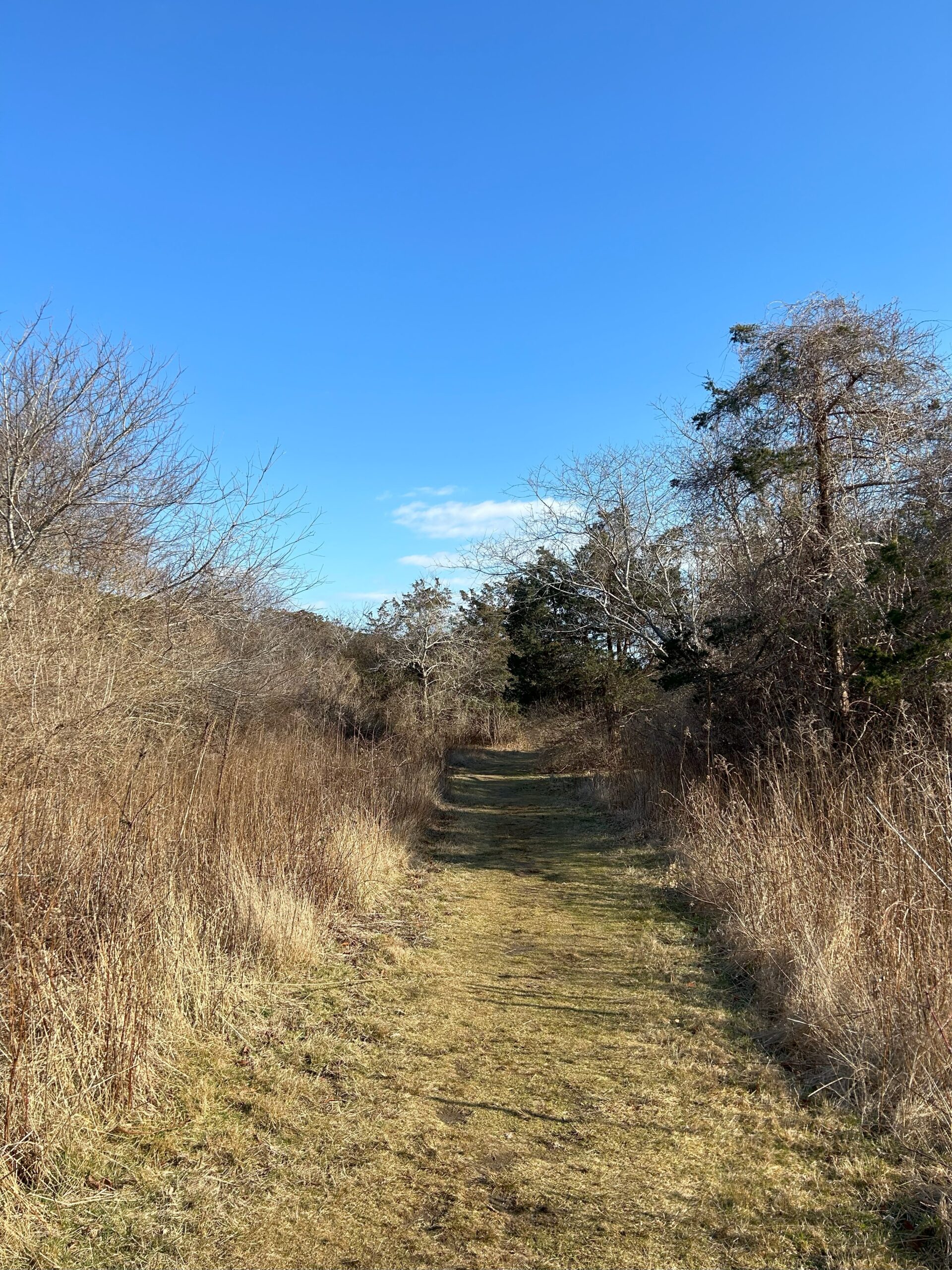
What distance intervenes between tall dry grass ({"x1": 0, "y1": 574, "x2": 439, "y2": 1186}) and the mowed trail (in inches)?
34.8

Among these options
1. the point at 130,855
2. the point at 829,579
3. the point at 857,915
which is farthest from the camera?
the point at 829,579

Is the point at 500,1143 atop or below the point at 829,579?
below

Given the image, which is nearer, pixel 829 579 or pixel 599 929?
pixel 599 929

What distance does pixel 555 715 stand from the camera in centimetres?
2233

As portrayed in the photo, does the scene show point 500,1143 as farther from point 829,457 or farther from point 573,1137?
point 829,457

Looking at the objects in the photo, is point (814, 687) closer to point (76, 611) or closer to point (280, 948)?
point (280, 948)

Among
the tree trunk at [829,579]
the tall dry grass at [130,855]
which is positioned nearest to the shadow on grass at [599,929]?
the tall dry grass at [130,855]

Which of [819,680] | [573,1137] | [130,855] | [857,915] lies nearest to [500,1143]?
[573,1137]

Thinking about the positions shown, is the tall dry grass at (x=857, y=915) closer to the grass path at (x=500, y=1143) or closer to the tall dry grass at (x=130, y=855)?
the grass path at (x=500, y=1143)

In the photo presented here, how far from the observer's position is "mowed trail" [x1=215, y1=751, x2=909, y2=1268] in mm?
2494

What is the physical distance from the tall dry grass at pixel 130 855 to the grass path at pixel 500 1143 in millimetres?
352

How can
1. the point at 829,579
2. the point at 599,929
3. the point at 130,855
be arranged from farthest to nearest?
1. the point at 829,579
2. the point at 599,929
3. the point at 130,855

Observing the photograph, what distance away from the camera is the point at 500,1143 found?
3096mm

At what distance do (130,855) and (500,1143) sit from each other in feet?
7.20
